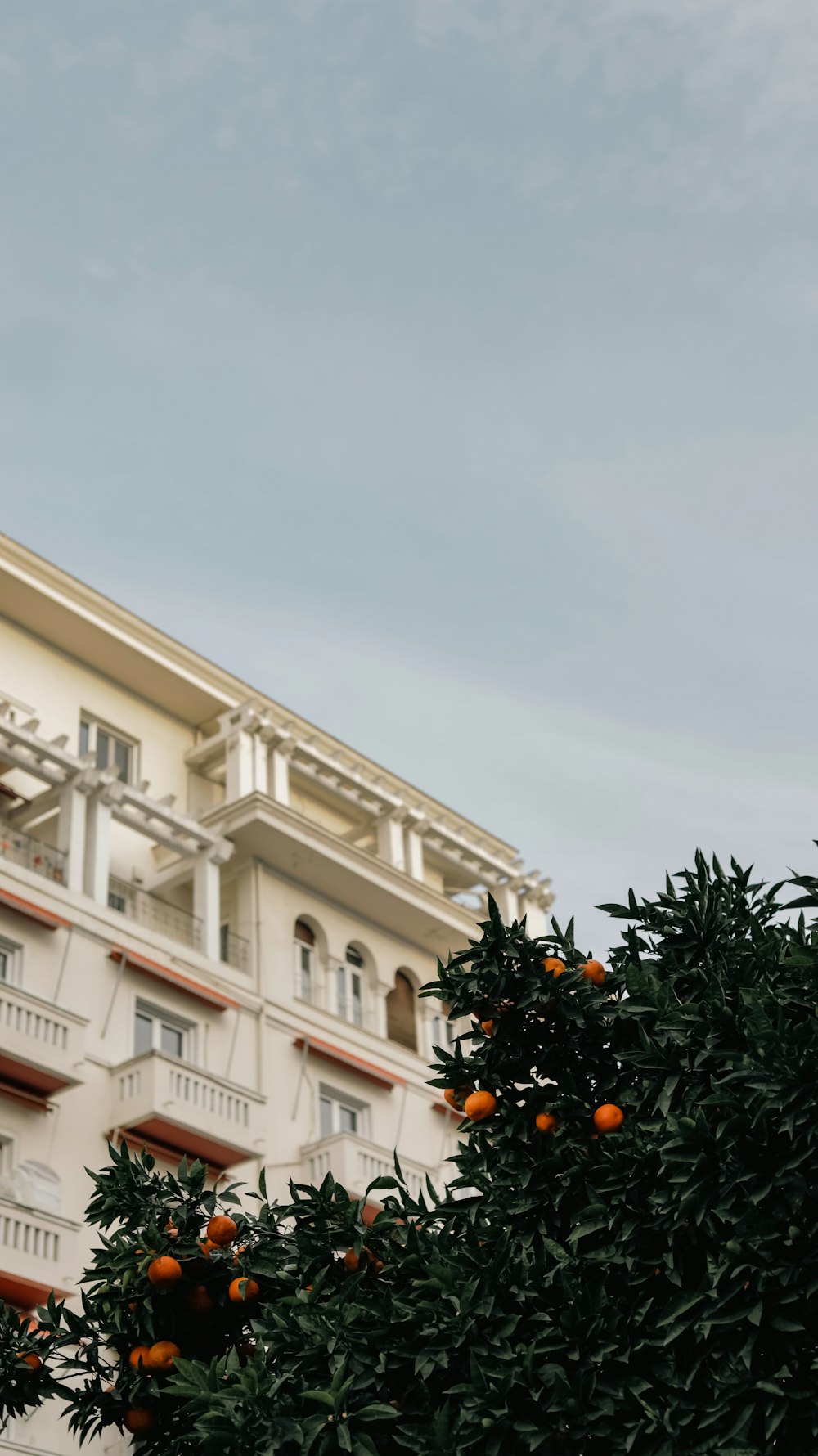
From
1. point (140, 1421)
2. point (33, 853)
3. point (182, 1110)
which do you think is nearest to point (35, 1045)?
point (182, 1110)

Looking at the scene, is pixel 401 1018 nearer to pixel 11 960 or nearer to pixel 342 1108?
pixel 342 1108

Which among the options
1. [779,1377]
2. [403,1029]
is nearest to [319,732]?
[403,1029]

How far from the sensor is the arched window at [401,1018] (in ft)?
111

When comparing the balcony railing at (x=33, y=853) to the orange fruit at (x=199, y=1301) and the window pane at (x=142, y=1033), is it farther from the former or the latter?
the orange fruit at (x=199, y=1301)

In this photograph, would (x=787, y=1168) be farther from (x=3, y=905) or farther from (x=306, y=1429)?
(x=3, y=905)

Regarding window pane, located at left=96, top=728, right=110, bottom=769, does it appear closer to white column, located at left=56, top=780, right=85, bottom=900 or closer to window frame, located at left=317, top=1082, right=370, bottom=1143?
white column, located at left=56, top=780, right=85, bottom=900

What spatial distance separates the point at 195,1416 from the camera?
10.5 meters

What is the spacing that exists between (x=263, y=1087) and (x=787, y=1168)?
2080cm

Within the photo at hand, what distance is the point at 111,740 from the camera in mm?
32781

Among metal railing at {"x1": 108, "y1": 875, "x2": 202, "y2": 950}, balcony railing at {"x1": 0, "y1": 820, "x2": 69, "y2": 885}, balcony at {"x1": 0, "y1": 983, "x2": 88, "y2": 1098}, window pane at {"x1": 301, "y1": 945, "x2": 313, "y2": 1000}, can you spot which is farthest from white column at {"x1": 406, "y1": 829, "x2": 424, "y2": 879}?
balcony at {"x1": 0, "y1": 983, "x2": 88, "y2": 1098}

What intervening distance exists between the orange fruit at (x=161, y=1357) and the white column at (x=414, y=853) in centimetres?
2397

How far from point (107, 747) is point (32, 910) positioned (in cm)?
609

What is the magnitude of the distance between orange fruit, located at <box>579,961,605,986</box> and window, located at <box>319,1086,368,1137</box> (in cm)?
1977

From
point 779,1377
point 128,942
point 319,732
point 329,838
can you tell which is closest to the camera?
point 779,1377
